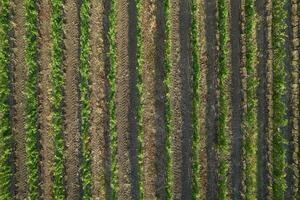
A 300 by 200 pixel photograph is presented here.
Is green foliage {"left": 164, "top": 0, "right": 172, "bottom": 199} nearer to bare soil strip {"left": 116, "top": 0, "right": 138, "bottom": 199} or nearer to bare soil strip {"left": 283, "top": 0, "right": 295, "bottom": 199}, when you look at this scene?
bare soil strip {"left": 116, "top": 0, "right": 138, "bottom": 199}

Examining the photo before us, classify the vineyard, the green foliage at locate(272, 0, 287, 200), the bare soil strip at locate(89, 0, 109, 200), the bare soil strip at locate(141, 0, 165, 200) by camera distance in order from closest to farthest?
1. the vineyard
2. the bare soil strip at locate(89, 0, 109, 200)
3. the bare soil strip at locate(141, 0, 165, 200)
4. the green foliage at locate(272, 0, 287, 200)

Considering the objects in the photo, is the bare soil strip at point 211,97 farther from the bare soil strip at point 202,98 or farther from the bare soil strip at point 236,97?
the bare soil strip at point 236,97

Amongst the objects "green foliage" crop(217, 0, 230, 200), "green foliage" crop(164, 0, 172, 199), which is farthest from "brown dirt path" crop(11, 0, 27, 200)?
"green foliage" crop(217, 0, 230, 200)

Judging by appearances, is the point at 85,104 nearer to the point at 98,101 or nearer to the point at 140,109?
the point at 98,101

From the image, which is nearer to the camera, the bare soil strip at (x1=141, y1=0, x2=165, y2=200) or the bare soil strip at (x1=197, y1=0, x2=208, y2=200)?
the bare soil strip at (x1=141, y1=0, x2=165, y2=200)

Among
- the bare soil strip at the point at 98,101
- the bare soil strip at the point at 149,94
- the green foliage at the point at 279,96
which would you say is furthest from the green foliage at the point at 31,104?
the green foliage at the point at 279,96

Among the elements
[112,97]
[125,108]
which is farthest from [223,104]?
[112,97]
